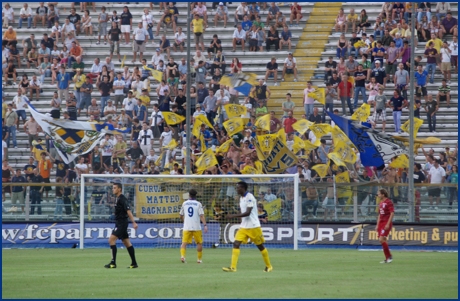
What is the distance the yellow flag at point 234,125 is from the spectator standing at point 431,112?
784 cm

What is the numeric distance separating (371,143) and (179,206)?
6.46 m

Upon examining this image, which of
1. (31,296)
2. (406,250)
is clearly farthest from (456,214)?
(31,296)

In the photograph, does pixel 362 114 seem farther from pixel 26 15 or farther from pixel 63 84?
pixel 26 15

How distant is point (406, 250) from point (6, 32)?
2163cm

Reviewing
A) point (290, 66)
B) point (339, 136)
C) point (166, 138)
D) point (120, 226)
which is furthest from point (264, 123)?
point (120, 226)

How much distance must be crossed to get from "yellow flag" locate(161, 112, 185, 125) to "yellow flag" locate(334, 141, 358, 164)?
19.0 ft

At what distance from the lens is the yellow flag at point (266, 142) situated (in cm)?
2816

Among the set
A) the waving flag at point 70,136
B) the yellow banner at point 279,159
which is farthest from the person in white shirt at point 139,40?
the yellow banner at point 279,159

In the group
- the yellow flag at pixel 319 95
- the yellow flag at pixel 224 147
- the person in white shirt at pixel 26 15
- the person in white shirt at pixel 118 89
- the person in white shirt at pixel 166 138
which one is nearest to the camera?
the yellow flag at pixel 224 147

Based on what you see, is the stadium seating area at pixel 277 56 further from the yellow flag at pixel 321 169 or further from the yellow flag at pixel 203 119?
the yellow flag at pixel 321 169

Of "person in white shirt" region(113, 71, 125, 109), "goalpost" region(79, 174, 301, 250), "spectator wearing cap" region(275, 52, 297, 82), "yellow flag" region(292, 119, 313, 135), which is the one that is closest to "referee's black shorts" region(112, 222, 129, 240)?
"goalpost" region(79, 174, 301, 250)

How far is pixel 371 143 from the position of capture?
2786 cm

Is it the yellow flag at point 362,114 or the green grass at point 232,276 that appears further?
the yellow flag at point 362,114

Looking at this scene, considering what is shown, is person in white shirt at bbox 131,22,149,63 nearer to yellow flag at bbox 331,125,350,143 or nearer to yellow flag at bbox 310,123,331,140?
yellow flag at bbox 310,123,331,140
